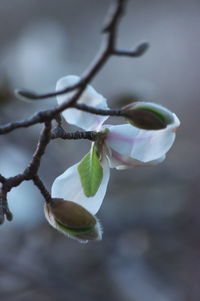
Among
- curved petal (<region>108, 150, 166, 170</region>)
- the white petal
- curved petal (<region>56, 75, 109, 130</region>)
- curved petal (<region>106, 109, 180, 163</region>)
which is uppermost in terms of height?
curved petal (<region>56, 75, 109, 130</region>)

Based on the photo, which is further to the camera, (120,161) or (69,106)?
(120,161)

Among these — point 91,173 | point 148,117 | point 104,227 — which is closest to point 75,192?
point 91,173

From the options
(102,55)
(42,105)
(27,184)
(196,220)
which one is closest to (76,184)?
(102,55)

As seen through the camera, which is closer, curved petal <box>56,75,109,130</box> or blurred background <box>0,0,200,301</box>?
curved petal <box>56,75,109,130</box>

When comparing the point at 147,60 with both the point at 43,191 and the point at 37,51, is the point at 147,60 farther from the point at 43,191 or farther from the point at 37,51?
the point at 43,191

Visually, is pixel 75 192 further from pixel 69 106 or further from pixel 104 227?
pixel 104 227

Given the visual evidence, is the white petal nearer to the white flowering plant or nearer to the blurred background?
the white flowering plant

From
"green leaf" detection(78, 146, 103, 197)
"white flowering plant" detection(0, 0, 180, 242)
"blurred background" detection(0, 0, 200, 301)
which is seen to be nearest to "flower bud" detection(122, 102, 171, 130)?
"white flowering plant" detection(0, 0, 180, 242)
